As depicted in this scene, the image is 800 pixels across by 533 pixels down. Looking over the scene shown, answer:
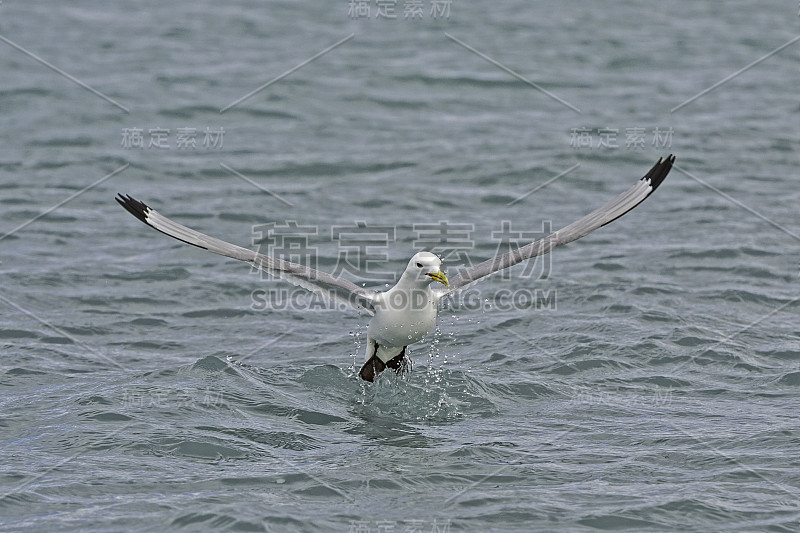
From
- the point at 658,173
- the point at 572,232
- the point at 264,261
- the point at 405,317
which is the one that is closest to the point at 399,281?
the point at 405,317

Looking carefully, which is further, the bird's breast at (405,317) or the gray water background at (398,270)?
the bird's breast at (405,317)

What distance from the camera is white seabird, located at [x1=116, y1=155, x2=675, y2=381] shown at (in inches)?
418

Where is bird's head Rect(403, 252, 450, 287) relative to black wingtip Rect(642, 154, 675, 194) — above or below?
below

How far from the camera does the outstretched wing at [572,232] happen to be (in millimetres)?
11117

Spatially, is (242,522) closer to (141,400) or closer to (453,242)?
(141,400)

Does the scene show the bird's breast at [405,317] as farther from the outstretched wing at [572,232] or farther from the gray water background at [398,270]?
the gray water background at [398,270]

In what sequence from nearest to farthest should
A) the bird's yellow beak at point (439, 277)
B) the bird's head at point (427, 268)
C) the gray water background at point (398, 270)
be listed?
the gray water background at point (398, 270)
the bird's yellow beak at point (439, 277)
the bird's head at point (427, 268)

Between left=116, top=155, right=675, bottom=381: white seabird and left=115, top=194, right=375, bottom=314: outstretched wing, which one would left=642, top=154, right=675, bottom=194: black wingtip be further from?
left=115, top=194, right=375, bottom=314: outstretched wing

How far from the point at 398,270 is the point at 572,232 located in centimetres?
460

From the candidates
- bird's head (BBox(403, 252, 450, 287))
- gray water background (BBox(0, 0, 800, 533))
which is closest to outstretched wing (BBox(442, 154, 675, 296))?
bird's head (BBox(403, 252, 450, 287))

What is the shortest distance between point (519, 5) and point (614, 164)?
37.9 ft

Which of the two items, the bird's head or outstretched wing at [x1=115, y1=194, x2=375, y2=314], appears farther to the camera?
outstretched wing at [x1=115, y1=194, x2=375, y2=314]

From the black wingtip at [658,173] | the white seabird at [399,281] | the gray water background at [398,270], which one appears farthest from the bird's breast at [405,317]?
Answer: the black wingtip at [658,173]

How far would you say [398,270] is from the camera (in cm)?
1543
